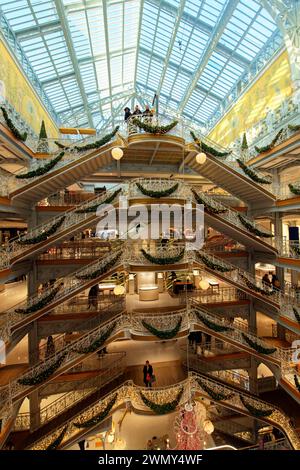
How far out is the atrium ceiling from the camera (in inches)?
633

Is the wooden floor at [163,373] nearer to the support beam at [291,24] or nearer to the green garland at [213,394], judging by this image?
the green garland at [213,394]

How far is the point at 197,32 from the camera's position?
19266 millimetres

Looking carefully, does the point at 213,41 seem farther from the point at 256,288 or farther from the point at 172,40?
the point at 256,288

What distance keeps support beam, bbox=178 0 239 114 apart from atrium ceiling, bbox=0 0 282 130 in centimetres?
5

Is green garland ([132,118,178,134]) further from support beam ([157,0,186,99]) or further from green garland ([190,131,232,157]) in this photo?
support beam ([157,0,186,99])

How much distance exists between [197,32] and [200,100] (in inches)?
Answer: 261

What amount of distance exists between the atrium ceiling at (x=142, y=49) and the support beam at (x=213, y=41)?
5 centimetres

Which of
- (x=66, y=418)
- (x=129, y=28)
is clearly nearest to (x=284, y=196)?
(x=66, y=418)

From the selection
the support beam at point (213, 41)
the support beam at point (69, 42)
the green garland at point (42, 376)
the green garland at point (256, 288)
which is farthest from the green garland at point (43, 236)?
the support beam at point (213, 41)

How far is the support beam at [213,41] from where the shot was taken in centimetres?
1642

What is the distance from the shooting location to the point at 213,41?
18.7 metres

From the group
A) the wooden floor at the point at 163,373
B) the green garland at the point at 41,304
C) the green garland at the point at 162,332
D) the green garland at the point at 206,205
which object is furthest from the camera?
the wooden floor at the point at 163,373

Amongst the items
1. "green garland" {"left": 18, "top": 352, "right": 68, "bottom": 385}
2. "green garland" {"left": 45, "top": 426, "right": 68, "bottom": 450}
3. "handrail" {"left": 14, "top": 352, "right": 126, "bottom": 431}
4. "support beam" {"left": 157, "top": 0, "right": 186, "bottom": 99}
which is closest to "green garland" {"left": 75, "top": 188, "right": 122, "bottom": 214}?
"green garland" {"left": 18, "top": 352, "right": 68, "bottom": 385}

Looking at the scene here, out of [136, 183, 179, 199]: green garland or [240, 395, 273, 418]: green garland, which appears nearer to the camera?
[136, 183, 179, 199]: green garland
